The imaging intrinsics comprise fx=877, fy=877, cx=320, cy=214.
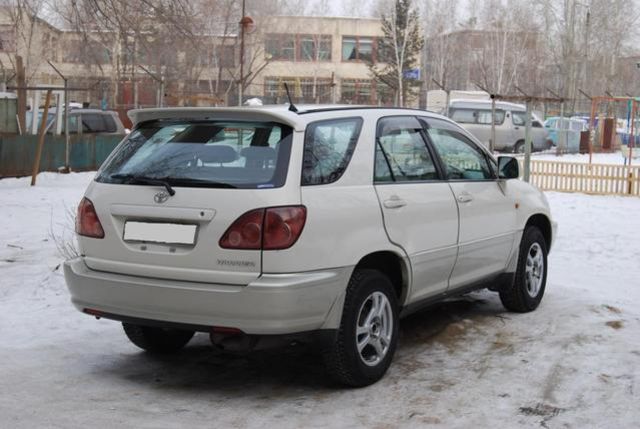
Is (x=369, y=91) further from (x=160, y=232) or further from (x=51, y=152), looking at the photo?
(x=160, y=232)

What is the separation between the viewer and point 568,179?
19.4 meters

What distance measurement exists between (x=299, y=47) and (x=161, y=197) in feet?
197

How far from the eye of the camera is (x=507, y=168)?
21.9 ft

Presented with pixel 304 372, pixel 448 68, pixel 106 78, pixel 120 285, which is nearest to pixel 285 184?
pixel 120 285

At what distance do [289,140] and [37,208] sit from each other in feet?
33.8

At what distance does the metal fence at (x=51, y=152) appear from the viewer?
18875 mm

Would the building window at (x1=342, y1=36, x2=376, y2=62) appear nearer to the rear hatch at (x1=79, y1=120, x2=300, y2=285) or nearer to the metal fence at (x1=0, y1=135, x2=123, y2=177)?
the metal fence at (x1=0, y1=135, x2=123, y2=177)

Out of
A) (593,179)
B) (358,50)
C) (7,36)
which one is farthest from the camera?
(358,50)

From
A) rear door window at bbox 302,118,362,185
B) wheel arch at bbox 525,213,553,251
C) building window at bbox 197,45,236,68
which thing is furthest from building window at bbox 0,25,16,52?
rear door window at bbox 302,118,362,185

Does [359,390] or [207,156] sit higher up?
[207,156]

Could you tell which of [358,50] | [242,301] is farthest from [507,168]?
[358,50]

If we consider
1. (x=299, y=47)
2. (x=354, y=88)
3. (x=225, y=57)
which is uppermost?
(x=299, y=47)

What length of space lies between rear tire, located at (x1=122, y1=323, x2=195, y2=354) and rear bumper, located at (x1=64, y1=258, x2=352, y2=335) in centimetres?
80

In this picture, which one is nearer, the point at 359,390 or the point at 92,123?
the point at 359,390
